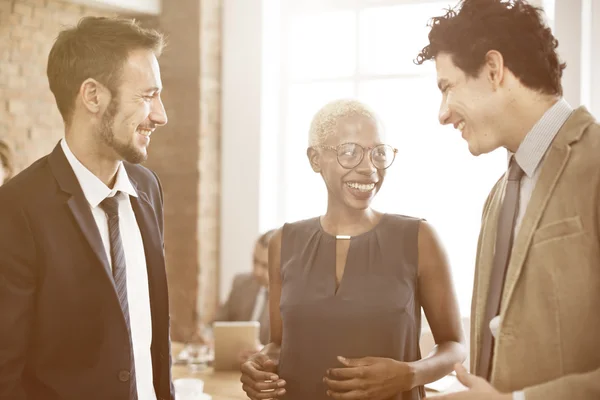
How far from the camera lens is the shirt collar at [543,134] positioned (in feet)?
4.64

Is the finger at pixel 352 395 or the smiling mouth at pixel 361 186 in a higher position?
the smiling mouth at pixel 361 186

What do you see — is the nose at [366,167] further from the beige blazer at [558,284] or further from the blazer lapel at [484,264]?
the beige blazer at [558,284]

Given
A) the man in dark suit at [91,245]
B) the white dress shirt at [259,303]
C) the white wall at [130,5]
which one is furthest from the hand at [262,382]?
the white wall at [130,5]

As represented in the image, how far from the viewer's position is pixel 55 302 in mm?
1618

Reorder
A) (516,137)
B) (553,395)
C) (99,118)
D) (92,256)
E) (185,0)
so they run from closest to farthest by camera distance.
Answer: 1. (553,395)
2. (516,137)
3. (92,256)
4. (99,118)
5. (185,0)

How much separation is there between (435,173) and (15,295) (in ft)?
12.4

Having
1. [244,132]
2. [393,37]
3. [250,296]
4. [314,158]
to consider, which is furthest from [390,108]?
[314,158]

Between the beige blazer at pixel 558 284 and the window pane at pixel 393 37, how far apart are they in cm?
373

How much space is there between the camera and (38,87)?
4.65 m

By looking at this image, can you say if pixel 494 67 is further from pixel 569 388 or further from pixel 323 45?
pixel 323 45

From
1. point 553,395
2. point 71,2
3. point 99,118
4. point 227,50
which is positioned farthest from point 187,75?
point 553,395

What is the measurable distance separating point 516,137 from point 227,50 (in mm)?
4042

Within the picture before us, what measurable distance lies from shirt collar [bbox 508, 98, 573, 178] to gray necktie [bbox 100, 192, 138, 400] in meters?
1.09

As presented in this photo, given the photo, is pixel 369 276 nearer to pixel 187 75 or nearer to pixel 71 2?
pixel 187 75
